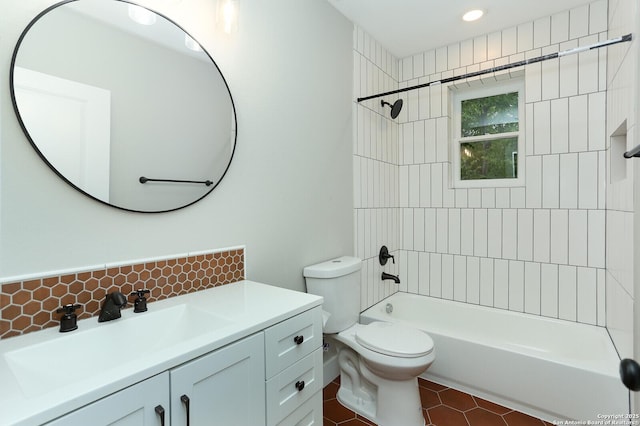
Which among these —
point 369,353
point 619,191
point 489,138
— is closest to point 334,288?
point 369,353

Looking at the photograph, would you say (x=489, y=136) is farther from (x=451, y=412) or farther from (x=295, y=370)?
(x=295, y=370)

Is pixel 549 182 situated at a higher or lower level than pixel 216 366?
higher

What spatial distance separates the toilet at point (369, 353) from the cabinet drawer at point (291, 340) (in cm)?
52

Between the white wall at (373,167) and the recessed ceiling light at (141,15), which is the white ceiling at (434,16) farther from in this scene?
the recessed ceiling light at (141,15)

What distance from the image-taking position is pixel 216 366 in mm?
881

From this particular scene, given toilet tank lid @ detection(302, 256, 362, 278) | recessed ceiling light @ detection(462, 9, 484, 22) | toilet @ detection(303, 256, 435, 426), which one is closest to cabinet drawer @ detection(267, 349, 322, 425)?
toilet @ detection(303, 256, 435, 426)

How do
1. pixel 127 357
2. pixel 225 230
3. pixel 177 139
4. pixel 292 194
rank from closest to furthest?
pixel 127 357, pixel 177 139, pixel 225 230, pixel 292 194

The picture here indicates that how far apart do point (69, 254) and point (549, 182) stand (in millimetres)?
2835

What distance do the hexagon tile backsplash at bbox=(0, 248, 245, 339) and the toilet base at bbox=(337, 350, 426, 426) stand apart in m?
1.01

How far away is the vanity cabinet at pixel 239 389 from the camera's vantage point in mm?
708

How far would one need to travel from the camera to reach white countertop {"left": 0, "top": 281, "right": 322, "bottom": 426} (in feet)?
2.04

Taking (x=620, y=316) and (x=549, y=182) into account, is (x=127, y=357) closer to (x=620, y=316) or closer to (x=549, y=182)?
(x=620, y=316)

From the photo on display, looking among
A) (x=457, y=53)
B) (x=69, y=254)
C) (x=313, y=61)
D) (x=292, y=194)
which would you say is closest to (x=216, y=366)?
(x=69, y=254)

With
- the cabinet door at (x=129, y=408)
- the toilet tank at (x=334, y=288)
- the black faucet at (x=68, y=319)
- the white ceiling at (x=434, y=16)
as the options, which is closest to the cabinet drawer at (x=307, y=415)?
the cabinet door at (x=129, y=408)
